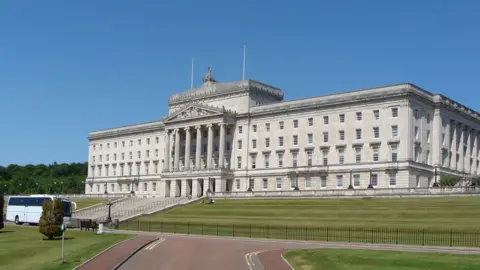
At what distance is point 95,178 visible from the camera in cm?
16138

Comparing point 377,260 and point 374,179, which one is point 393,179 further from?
point 377,260

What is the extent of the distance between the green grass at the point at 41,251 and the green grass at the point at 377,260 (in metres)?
13.5

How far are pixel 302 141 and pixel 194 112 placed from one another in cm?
2568

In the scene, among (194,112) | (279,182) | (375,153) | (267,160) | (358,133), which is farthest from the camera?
(194,112)

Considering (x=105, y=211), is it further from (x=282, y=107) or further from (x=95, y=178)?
(x=95, y=178)

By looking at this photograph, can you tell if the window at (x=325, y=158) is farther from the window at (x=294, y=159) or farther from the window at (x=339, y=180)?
the window at (x=294, y=159)

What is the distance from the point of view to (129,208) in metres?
111

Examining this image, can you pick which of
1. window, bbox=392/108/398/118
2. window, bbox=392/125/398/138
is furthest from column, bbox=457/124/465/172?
window, bbox=392/108/398/118

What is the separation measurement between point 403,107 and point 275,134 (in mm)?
27068

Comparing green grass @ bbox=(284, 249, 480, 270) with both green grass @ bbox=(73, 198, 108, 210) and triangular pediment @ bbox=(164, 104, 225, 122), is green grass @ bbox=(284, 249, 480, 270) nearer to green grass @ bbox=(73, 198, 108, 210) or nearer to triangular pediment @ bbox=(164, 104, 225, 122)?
triangular pediment @ bbox=(164, 104, 225, 122)

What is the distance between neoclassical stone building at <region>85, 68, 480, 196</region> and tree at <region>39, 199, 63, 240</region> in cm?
5703

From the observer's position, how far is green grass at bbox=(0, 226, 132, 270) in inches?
1446

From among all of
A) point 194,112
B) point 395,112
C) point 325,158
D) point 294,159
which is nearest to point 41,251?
point 395,112

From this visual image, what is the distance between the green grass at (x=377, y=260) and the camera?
3422 centimetres
